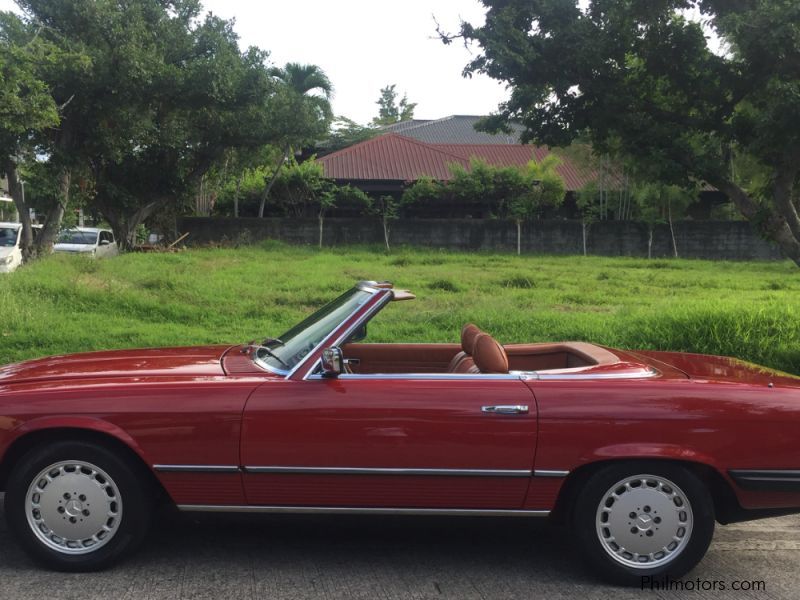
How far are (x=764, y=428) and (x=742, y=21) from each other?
498cm

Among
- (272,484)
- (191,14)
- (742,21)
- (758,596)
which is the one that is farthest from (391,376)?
(191,14)

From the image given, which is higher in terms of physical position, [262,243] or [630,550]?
[262,243]


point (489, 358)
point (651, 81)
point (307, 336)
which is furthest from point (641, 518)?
point (651, 81)

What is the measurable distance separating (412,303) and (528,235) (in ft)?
39.0

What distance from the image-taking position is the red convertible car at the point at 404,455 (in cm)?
338

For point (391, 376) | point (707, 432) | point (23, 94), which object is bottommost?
point (707, 432)

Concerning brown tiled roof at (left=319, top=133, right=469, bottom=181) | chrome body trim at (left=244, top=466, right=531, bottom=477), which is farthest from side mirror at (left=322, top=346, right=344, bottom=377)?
brown tiled roof at (left=319, top=133, right=469, bottom=181)

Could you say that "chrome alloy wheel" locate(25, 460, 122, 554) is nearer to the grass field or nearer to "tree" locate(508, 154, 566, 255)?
the grass field

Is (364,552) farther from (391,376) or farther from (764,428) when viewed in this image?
(764,428)

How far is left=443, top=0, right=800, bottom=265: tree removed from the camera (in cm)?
787

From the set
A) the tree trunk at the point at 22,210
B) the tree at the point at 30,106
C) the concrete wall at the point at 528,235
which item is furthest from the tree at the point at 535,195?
the tree trunk at the point at 22,210

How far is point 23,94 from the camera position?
14.1m

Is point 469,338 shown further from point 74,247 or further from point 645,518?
point 74,247

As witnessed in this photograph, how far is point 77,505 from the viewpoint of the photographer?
341cm
